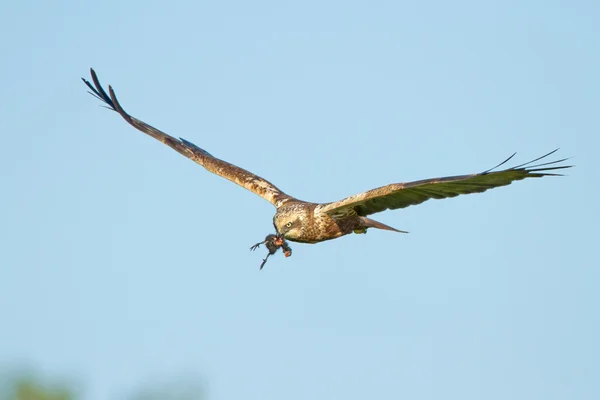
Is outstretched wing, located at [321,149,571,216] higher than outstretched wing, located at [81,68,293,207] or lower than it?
lower

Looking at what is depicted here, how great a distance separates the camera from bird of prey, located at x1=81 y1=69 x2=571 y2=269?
452 inches

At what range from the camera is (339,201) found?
41.9 feet

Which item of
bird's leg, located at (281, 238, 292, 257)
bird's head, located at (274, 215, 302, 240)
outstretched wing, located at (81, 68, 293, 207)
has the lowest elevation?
bird's leg, located at (281, 238, 292, 257)

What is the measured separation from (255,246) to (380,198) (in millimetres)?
1757

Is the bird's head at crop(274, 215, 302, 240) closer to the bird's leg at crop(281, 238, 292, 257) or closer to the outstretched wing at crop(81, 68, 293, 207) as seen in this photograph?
the bird's leg at crop(281, 238, 292, 257)

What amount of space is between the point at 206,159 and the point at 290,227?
2.96m

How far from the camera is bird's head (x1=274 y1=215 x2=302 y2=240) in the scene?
13.2 meters

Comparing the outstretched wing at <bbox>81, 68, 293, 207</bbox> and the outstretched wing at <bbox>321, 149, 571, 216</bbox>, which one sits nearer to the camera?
the outstretched wing at <bbox>321, 149, 571, 216</bbox>

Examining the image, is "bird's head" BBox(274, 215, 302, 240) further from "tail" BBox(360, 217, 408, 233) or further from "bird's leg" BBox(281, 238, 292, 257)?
"tail" BBox(360, 217, 408, 233)

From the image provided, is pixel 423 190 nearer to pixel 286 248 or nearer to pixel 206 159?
pixel 286 248

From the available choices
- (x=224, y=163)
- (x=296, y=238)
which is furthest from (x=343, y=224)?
(x=224, y=163)

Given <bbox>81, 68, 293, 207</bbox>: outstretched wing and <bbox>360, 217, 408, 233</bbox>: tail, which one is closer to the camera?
<bbox>360, 217, 408, 233</bbox>: tail

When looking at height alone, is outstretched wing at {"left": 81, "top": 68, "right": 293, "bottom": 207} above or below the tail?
above

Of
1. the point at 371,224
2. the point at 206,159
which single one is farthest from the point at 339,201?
the point at 206,159
